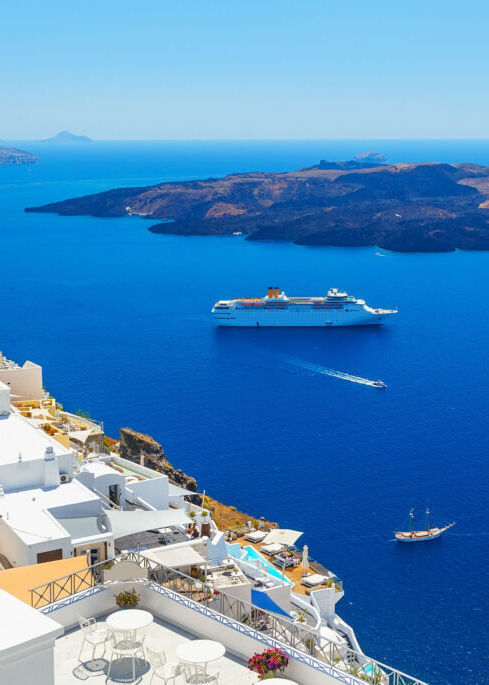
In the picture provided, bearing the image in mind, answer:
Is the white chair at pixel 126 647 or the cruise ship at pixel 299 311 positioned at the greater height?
the white chair at pixel 126 647

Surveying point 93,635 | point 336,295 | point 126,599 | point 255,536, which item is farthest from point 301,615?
point 336,295

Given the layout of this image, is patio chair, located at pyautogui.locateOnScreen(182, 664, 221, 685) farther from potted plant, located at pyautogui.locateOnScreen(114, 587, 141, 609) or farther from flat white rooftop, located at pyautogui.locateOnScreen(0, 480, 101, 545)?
flat white rooftop, located at pyautogui.locateOnScreen(0, 480, 101, 545)

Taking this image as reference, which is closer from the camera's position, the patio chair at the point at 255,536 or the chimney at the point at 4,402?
the chimney at the point at 4,402

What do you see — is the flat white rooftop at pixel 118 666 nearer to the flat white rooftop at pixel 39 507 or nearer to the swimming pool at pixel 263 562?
the flat white rooftop at pixel 39 507

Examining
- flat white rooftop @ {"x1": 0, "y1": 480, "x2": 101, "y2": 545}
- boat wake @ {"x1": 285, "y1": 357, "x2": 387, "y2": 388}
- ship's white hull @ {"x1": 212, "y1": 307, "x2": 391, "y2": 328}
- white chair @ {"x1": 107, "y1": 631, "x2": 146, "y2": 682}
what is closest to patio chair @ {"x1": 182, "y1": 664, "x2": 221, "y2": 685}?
white chair @ {"x1": 107, "y1": 631, "x2": 146, "y2": 682}

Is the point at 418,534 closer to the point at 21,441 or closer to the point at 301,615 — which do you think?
the point at 301,615

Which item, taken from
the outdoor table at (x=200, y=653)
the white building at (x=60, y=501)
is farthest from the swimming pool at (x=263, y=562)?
the outdoor table at (x=200, y=653)

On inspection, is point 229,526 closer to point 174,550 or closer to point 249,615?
point 174,550
